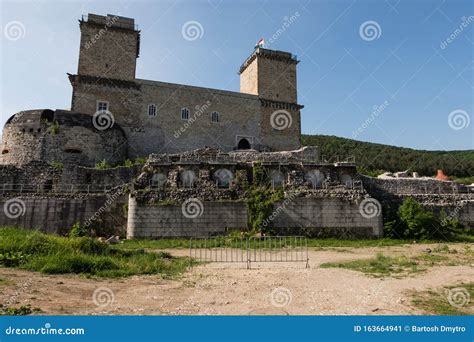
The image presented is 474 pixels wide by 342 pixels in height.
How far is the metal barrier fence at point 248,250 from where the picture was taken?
41.8ft

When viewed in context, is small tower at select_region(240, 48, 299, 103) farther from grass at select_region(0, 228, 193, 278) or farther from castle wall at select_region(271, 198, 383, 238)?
grass at select_region(0, 228, 193, 278)

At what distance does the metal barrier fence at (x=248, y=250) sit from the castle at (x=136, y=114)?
57.3 ft

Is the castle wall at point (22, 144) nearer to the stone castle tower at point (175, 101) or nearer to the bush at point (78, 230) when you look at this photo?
the stone castle tower at point (175, 101)

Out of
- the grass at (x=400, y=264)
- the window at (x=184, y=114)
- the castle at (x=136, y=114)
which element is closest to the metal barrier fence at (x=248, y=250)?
the grass at (x=400, y=264)

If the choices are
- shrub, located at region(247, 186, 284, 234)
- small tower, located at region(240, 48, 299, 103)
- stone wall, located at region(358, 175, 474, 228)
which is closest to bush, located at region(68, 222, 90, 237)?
shrub, located at region(247, 186, 284, 234)

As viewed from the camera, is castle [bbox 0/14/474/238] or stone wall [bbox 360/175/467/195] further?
stone wall [bbox 360/175/467/195]

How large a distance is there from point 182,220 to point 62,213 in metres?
7.56

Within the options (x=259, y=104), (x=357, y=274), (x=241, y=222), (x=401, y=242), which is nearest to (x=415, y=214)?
(x=401, y=242)

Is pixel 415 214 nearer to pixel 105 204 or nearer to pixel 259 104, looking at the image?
pixel 105 204

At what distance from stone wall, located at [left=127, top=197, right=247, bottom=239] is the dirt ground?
8152 mm

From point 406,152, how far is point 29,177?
3273 inches

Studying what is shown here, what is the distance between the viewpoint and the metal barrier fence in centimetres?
1273

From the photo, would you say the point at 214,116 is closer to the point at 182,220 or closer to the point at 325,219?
the point at 182,220

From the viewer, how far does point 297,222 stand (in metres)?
19.1
